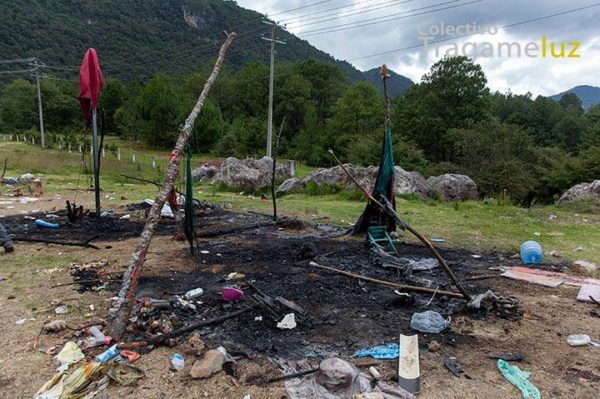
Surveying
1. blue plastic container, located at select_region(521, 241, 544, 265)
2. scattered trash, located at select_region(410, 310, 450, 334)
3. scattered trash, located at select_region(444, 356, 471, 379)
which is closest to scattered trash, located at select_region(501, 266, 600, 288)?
blue plastic container, located at select_region(521, 241, 544, 265)

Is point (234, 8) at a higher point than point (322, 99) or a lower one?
higher

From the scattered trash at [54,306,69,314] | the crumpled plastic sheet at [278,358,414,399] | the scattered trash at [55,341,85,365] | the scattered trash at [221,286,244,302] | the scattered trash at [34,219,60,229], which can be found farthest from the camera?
the scattered trash at [34,219,60,229]

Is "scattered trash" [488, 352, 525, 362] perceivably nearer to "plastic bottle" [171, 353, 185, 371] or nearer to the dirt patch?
the dirt patch

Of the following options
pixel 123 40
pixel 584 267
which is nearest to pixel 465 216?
pixel 584 267

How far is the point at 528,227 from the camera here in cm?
847

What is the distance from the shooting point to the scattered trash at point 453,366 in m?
2.95

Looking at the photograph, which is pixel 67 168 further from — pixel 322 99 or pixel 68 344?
pixel 322 99

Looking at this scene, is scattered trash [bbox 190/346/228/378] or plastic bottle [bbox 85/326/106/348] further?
plastic bottle [bbox 85/326/106/348]

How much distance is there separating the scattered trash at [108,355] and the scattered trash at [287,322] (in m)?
1.32

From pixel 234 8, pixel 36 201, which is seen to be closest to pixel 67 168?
pixel 36 201

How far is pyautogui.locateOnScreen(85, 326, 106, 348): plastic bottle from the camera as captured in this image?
3.28m

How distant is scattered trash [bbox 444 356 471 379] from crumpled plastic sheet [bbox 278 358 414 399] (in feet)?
1.72

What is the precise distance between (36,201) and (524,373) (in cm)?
1126

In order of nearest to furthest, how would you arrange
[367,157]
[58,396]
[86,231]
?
1. [58,396]
2. [86,231]
3. [367,157]
